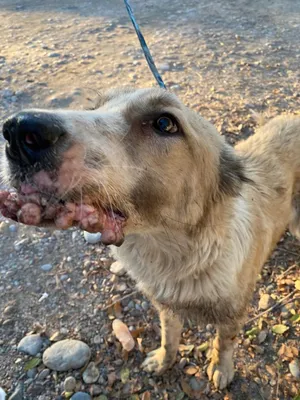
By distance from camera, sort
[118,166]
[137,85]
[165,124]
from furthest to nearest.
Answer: [137,85]
[165,124]
[118,166]

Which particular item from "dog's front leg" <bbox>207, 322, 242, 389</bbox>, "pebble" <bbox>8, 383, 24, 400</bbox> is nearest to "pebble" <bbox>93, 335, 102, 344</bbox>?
"pebble" <bbox>8, 383, 24, 400</bbox>

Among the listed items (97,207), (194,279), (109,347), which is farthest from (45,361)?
(97,207)

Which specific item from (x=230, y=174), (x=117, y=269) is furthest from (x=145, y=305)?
(x=230, y=174)

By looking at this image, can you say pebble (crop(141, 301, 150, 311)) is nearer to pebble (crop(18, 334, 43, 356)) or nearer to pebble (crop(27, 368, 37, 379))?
pebble (crop(18, 334, 43, 356))

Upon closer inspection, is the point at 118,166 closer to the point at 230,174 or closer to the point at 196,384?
the point at 230,174

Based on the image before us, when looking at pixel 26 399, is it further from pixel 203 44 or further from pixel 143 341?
pixel 203 44

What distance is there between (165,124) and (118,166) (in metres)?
0.42

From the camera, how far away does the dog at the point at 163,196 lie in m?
1.77

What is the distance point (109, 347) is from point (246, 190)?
182 cm

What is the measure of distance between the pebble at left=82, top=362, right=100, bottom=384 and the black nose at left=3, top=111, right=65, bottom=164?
7.20 ft

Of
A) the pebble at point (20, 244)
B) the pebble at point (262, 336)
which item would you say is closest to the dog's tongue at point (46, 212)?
the pebble at point (262, 336)

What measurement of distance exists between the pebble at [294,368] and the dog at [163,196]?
0.52 meters

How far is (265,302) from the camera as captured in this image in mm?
3789

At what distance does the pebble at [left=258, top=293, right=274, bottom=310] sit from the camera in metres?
3.76
